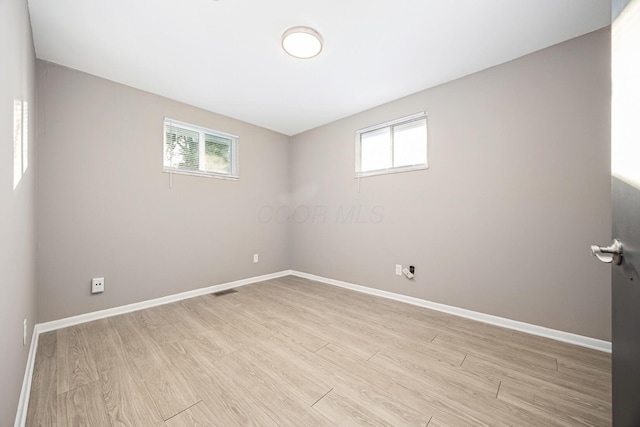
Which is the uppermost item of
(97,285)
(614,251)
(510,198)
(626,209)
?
(510,198)

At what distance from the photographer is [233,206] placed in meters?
3.53

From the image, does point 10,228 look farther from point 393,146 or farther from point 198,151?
point 393,146

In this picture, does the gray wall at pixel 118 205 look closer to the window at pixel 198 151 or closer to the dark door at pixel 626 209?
the window at pixel 198 151

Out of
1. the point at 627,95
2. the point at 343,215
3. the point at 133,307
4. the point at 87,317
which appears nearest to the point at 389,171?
the point at 343,215

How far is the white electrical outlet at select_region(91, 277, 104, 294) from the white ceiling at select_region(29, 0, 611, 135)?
2.06 meters

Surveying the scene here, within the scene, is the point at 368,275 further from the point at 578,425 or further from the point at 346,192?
the point at 578,425

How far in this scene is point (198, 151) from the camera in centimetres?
322

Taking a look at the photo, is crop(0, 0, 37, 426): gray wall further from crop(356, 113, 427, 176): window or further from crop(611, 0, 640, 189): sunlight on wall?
crop(356, 113, 427, 176): window

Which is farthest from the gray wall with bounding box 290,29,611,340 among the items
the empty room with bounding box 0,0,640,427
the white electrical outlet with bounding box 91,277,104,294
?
the white electrical outlet with bounding box 91,277,104,294

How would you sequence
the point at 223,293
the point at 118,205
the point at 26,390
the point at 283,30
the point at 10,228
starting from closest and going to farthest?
the point at 10,228 < the point at 26,390 < the point at 283,30 < the point at 118,205 < the point at 223,293

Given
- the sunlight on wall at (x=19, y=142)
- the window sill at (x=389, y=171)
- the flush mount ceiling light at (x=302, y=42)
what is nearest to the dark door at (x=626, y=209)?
the flush mount ceiling light at (x=302, y=42)

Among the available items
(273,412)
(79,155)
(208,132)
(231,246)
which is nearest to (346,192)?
(231,246)

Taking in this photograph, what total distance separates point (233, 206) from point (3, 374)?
2693mm

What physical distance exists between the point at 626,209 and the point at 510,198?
1.68 metres
